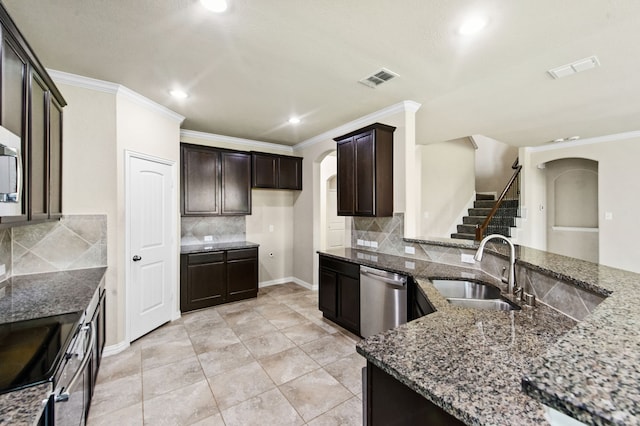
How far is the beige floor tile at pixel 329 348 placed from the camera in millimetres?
2793

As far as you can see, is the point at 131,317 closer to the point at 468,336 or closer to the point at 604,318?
the point at 468,336

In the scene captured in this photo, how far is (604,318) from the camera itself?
0.90 m

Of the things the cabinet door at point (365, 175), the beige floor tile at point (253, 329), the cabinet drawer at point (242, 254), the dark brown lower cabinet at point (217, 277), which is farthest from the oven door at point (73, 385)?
the cabinet door at point (365, 175)

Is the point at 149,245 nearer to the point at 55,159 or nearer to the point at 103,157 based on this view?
the point at 103,157

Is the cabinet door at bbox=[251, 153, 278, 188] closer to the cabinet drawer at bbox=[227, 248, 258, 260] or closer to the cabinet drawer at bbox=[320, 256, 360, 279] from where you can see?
the cabinet drawer at bbox=[227, 248, 258, 260]

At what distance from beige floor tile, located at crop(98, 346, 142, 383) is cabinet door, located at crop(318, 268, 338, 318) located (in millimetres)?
2043

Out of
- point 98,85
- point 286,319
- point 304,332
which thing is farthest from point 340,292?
point 98,85

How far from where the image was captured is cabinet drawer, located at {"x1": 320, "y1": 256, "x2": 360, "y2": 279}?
126 inches

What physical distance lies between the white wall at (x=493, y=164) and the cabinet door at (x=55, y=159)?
862cm

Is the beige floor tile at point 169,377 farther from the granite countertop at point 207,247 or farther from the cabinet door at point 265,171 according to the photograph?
the cabinet door at point 265,171

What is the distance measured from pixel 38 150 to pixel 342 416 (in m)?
2.87

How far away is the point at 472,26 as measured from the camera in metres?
1.94

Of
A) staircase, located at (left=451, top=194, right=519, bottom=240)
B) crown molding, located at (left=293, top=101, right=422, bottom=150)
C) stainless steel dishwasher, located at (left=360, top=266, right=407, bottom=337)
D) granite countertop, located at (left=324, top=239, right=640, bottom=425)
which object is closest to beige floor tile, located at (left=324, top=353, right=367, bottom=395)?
stainless steel dishwasher, located at (left=360, top=266, right=407, bottom=337)

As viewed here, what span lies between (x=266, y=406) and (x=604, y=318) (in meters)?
2.11
